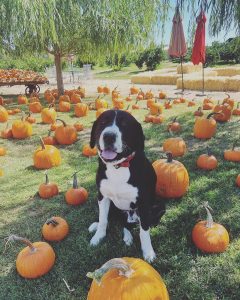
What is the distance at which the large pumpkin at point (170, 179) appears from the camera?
4352 mm

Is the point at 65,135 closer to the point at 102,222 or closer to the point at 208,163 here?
the point at 208,163

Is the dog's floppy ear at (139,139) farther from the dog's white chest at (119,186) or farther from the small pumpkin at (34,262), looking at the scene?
the small pumpkin at (34,262)

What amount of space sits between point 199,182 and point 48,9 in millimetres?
8584

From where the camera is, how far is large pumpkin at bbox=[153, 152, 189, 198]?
14.3ft

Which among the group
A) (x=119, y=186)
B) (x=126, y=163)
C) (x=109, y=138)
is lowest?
(x=119, y=186)

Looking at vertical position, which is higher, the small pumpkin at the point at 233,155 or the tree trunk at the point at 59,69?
the tree trunk at the point at 59,69

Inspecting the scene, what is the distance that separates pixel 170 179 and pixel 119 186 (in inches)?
48.4

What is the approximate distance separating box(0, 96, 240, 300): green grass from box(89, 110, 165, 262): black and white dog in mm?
203

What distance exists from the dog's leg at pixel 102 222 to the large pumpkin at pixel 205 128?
395cm

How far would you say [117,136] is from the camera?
303 centimetres

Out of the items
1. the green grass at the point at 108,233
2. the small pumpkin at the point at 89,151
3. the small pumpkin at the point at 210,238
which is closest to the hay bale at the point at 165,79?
the green grass at the point at 108,233

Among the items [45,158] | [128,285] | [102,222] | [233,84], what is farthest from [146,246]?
[233,84]

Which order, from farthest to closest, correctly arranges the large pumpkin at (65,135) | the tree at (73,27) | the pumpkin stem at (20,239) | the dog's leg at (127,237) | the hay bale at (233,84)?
the hay bale at (233,84)
the tree at (73,27)
the large pumpkin at (65,135)
the dog's leg at (127,237)
the pumpkin stem at (20,239)

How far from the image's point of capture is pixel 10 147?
7484 millimetres
